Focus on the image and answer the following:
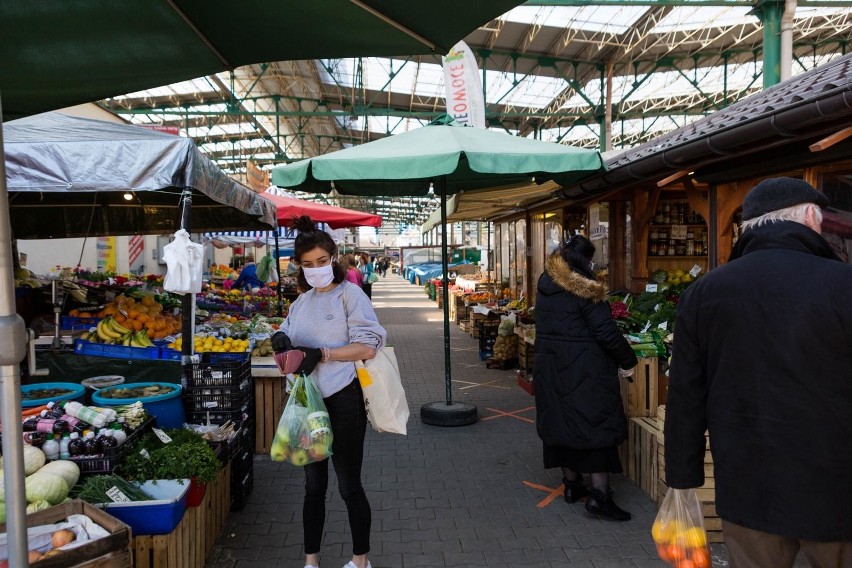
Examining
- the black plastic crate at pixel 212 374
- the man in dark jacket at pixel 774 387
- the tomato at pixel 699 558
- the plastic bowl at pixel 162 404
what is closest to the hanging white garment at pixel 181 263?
the black plastic crate at pixel 212 374

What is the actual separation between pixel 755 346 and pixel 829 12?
51.4 feet

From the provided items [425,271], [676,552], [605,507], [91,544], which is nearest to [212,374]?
[91,544]

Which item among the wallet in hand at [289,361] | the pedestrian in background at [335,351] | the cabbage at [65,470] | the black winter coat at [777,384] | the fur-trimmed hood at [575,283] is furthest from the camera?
the fur-trimmed hood at [575,283]

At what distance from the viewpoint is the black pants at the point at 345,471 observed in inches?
120

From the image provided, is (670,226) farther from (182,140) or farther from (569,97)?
(569,97)

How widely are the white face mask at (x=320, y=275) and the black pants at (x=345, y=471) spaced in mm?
540

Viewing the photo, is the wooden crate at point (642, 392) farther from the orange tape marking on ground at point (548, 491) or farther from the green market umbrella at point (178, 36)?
the green market umbrella at point (178, 36)

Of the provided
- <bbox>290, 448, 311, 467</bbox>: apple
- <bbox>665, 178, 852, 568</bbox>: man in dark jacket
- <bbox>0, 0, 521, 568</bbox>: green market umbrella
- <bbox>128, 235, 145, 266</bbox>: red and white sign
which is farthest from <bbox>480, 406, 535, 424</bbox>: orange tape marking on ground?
<bbox>128, 235, 145, 266</bbox>: red and white sign

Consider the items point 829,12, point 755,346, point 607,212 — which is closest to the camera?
point 755,346

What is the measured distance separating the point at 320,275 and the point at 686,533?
77.6 inches

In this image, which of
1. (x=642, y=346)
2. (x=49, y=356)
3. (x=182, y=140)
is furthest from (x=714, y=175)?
(x=49, y=356)

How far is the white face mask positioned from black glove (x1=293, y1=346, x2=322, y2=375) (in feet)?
1.14

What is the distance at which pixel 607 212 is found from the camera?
8555mm

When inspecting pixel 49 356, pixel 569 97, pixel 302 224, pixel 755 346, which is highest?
pixel 569 97
